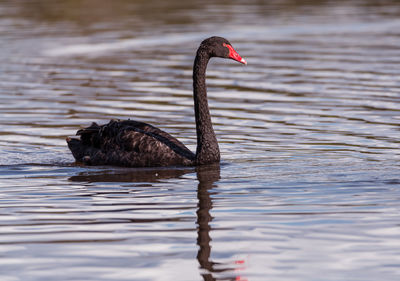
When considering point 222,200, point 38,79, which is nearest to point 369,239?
point 222,200

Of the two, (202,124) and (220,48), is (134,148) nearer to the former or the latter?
(202,124)

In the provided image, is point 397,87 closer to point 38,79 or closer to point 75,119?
point 75,119

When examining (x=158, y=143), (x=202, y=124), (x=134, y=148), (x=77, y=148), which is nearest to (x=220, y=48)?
(x=202, y=124)

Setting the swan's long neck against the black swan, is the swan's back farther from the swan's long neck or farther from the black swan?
the swan's long neck

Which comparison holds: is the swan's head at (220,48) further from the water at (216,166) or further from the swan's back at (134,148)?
the water at (216,166)

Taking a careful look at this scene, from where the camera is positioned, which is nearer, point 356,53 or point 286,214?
point 286,214

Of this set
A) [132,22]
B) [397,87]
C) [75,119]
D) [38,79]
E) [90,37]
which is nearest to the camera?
[75,119]

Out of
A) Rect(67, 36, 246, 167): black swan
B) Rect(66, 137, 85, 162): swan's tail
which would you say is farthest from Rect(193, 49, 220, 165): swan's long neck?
Rect(66, 137, 85, 162): swan's tail

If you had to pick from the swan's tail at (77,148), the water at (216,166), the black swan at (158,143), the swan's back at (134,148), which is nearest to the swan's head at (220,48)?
the black swan at (158,143)

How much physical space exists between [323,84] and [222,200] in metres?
7.72

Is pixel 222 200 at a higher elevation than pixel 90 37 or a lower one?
lower

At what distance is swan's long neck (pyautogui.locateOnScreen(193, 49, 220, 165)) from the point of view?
10.1 meters

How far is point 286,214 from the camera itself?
24.8ft

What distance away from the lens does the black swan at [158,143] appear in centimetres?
1006
